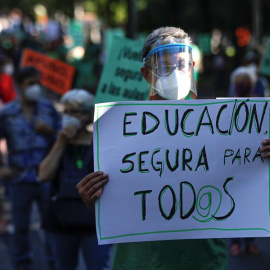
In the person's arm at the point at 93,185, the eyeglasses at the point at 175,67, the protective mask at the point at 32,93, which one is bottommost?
the person's arm at the point at 93,185

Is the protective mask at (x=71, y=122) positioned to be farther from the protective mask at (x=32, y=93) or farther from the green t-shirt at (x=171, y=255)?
the green t-shirt at (x=171, y=255)

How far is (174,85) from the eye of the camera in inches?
Result: 114

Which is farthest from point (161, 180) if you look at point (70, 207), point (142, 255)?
point (70, 207)

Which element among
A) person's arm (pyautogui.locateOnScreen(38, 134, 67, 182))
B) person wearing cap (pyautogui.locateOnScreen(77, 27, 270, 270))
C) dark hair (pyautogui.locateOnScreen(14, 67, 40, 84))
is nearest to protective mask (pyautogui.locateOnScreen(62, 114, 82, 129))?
person's arm (pyautogui.locateOnScreen(38, 134, 67, 182))

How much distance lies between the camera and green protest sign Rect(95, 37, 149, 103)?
627cm

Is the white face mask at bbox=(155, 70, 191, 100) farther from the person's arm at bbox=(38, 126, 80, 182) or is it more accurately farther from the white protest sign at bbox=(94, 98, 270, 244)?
the person's arm at bbox=(38, 126, 80, 182)

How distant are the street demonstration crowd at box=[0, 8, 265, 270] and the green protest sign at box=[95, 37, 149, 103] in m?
0.48

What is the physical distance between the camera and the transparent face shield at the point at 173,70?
9.53 ft

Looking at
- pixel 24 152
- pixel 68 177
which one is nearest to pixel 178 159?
pixel 68 177

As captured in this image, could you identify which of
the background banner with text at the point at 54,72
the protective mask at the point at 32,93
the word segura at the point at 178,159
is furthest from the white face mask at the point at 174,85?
the background banner with text at the point at 54,72

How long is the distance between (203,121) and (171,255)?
50 centimetres

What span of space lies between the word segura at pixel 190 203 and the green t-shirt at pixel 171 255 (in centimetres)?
11

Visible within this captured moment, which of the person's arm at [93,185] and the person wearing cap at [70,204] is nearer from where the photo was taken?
the person's arm at [93,185]

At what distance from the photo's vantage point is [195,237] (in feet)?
9.14
